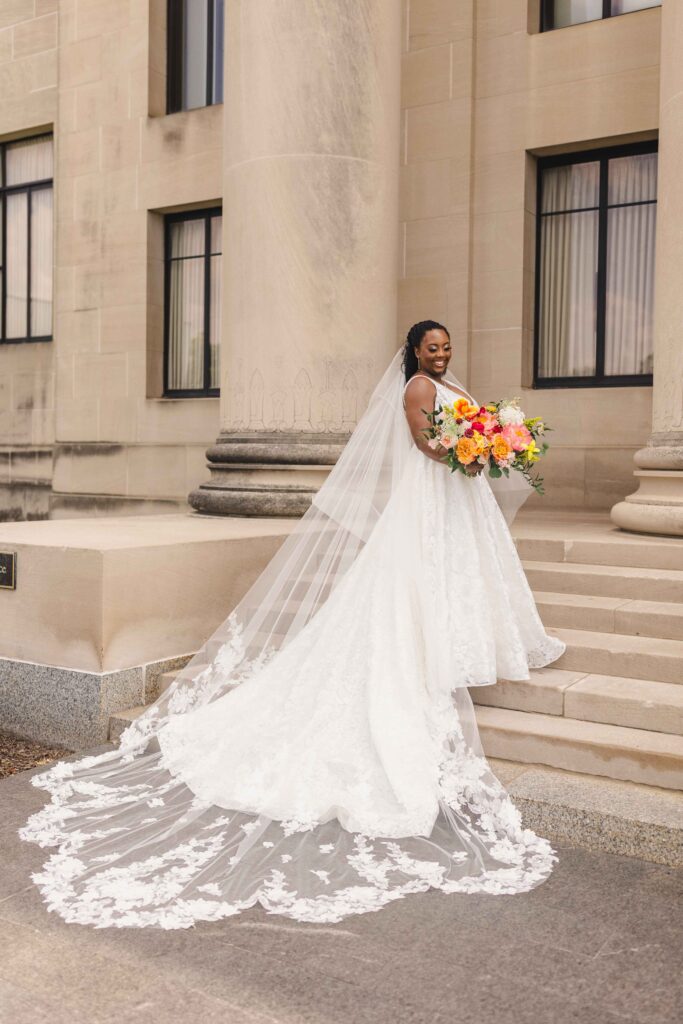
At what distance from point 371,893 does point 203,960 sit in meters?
0.81

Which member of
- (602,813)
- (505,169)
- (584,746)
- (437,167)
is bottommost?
(602,813)

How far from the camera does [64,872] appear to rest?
443cm

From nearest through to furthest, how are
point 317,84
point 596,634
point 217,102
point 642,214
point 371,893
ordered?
point 371,893 < point 596,634 < point 317,84 < point 642,214 < point 217,102

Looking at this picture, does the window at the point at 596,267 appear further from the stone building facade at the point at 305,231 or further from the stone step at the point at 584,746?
the stone step at the point at 584,746

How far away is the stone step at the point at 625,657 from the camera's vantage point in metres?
5.93

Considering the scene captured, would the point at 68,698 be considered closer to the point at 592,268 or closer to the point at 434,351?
the point at 434,351

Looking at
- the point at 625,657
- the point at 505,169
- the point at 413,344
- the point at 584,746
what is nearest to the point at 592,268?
the point at 505,169

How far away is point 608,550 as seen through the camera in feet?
25.0

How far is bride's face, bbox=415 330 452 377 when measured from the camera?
5926 millimetres

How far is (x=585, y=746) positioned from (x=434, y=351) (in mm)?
2389

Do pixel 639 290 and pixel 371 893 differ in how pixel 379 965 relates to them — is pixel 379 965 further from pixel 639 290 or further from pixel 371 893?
pixel 639 290

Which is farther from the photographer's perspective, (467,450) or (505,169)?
(505,169)

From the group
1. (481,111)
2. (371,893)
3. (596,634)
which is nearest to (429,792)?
(371,893)

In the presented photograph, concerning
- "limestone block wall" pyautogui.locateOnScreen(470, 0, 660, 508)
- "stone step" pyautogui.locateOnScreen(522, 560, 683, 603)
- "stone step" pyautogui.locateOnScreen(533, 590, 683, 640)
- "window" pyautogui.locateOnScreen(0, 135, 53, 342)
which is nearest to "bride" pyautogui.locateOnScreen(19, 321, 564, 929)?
"stone step" pyautogui.locateOnScreen(533, 590, 683, 640)
